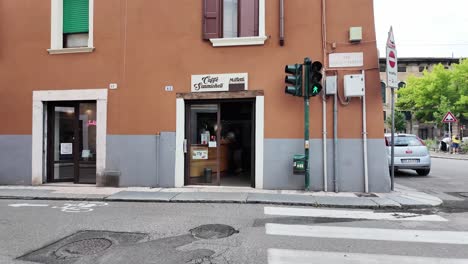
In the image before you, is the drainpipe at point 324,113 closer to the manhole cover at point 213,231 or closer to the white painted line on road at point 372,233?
the white painted line on road at point 372,233

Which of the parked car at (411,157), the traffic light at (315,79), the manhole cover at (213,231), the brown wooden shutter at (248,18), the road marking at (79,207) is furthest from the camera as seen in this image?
the parked car at (411,157)

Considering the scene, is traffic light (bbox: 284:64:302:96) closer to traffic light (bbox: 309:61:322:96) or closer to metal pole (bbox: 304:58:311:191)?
metal pole (bbox: 304:58:311:191)

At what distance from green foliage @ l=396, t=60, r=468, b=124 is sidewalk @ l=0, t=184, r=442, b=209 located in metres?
27.0

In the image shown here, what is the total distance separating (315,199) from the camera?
25.9 feet

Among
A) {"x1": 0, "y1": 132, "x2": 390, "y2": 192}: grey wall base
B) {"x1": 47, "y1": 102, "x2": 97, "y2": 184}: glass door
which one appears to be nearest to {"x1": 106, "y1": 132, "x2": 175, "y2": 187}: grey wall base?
{"x1": 0, "y1": 132, "x2": 390, "y2": 192}: grey wall base

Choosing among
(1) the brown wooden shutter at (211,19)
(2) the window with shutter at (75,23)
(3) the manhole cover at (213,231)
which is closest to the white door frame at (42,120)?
(2) the window with shutter at (75,23)

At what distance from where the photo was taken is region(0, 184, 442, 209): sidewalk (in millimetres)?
7547

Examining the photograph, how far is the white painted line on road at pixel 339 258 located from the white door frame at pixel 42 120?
7.17 m

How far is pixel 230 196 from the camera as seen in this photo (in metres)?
8.24

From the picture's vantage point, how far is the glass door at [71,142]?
10500 millimetres

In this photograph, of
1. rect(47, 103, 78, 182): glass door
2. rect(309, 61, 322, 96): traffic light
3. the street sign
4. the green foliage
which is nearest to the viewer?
rect(309, 61, 322, 96): traffic light

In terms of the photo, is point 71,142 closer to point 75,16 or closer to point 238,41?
point 75,16

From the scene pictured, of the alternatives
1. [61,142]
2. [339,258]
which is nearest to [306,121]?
[339,258]

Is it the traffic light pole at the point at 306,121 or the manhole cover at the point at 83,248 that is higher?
the traffic light pole at the point at 306,121
